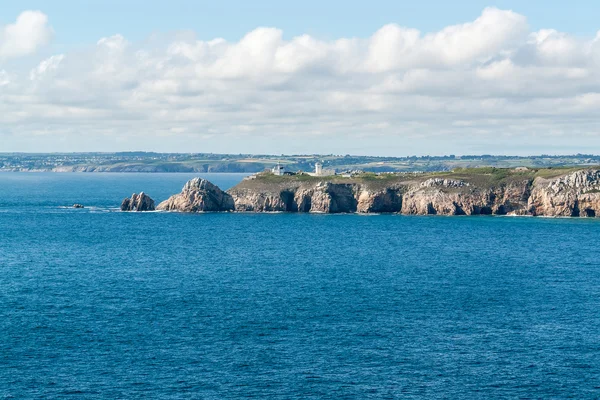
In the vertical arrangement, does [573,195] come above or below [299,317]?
above

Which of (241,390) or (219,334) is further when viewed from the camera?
(219,334)

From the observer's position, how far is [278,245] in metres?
146

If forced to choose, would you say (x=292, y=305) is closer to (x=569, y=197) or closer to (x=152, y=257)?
(x=152, y=257)

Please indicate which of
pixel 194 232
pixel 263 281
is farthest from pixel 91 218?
pixel 263 281

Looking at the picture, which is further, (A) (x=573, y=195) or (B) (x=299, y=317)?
(A) (x=573, y=195)

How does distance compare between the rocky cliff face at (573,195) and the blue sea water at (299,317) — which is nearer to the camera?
the blue sea water at (299,317)

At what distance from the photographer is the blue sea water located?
63531 mm

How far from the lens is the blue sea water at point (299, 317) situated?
63531 millimetres

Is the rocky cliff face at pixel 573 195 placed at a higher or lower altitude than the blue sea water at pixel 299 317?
higher

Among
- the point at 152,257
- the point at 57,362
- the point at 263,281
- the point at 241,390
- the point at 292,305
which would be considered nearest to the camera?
the point at 241,390

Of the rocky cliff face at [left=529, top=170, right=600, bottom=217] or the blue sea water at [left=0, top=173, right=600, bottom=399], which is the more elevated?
the rocky cliff face at [left=529, top=170, right=600, bottom=217]

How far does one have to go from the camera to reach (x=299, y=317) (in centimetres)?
8438

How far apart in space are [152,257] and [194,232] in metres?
36.5

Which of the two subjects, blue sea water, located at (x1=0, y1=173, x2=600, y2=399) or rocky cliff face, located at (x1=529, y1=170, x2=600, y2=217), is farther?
rocky cliff face, located at (x1=529, y1=170, x2=600, y2=217)
